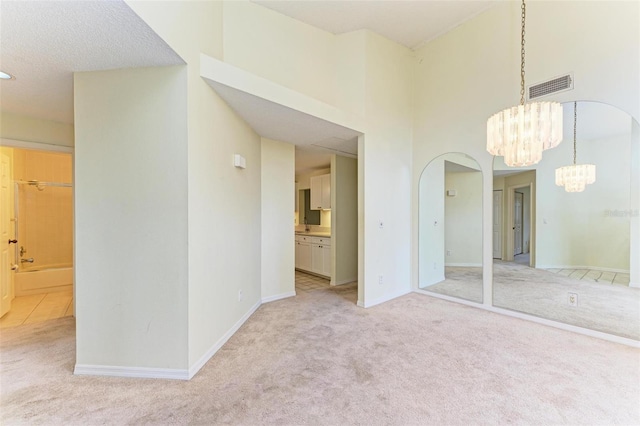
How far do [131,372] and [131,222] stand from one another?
1.13 metres

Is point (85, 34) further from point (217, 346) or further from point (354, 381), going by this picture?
point (354, 381)

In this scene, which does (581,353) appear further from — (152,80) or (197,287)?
(152,80)

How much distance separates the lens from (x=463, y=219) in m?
3.82

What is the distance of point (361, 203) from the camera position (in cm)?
351

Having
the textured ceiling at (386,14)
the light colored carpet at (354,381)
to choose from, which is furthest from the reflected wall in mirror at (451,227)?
the textured ceiling at (386,14)

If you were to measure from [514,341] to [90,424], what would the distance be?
3371mm

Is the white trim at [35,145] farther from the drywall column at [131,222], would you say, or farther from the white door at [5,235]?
the drywall column at [131,222]

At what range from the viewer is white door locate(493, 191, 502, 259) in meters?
3.39

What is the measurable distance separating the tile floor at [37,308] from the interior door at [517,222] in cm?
575

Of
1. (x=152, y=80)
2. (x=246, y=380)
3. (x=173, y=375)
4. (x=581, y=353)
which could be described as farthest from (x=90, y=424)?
(x=581, y=353)

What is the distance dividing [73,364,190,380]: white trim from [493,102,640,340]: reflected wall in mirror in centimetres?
363

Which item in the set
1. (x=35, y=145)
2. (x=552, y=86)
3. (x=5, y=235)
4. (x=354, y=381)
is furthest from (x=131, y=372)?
(x=552, y=86)

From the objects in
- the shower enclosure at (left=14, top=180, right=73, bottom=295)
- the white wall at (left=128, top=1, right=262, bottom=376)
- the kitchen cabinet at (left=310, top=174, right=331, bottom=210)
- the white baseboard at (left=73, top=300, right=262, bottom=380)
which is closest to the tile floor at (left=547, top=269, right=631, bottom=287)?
the kitchen cabinet at (left=310, top=174, right=331, bottom=210)

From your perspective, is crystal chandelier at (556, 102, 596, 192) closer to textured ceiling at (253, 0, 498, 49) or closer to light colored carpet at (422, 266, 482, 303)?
light colored carpet at (422, 266, 482, 303)
